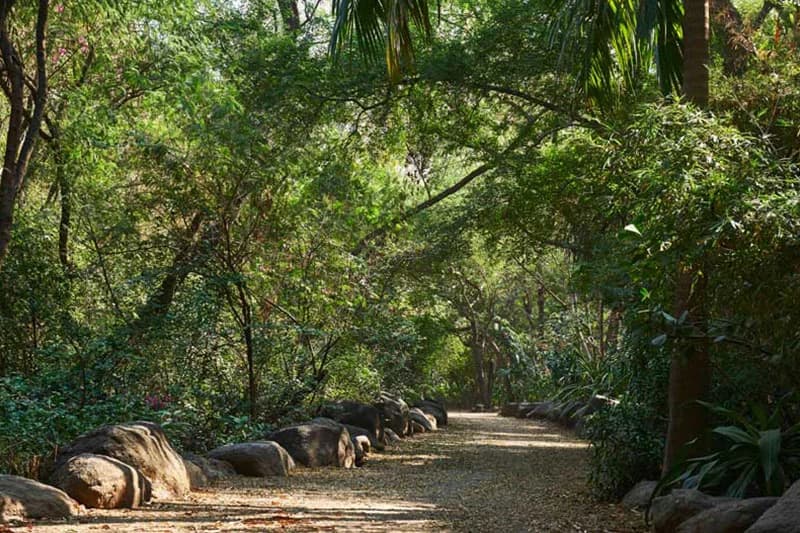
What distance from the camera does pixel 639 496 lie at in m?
7.23

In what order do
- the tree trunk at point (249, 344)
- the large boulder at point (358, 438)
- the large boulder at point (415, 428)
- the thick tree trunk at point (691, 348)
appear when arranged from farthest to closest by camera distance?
the large boulder at point (415, 428) < the large boulder at point (358, 438) < the tree trunk at point (249, 344) < the thick tree trunk at point (691, 348)

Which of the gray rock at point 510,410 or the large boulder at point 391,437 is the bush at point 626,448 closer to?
the large boulder at point 391,437

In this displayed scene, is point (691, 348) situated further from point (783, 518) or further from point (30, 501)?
point (30, 501)

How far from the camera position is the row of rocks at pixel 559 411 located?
1748 centimetres

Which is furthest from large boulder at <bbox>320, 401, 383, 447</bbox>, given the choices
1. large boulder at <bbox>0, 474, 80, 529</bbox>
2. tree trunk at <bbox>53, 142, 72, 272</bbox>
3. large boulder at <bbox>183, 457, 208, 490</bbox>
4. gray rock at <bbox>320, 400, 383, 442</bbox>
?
large boulder at <bbox>0, 474, 80, 529</bbox>

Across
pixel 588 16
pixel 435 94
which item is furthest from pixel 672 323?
pixel 435 94

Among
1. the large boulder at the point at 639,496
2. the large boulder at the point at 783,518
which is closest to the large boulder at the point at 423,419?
the large boulder at the point at 639,496

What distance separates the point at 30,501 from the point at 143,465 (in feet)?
4.89

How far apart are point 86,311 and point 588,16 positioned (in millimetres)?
7760

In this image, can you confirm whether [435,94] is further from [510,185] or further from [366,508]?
[366,508]

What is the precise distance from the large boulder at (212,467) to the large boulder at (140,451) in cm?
80

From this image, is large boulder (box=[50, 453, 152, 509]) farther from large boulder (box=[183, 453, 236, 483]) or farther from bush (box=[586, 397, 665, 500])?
bush (box=[586, 397, 665, 500])

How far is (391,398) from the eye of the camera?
58.6ft

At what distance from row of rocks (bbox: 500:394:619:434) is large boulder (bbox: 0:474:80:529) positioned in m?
11.2
